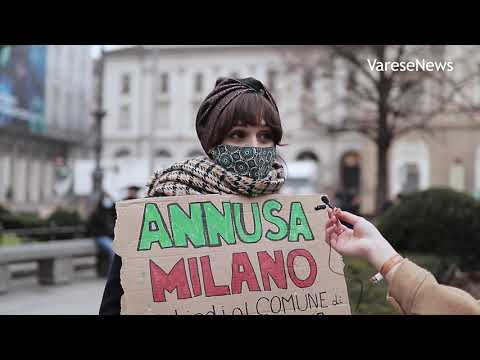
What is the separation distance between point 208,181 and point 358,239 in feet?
1.56

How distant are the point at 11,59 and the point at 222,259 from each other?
31.7 metres

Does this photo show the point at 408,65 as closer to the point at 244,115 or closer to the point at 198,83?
the point at 244,115

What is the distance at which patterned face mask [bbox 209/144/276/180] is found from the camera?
1599 millimetres

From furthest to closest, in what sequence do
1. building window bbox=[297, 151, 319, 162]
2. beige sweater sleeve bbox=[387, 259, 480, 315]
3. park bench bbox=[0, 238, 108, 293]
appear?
1. building window bbox=[297, 151, 319, 162]
2. park bench bbox=[0, 238, 108, 293]
3. beige sweater sleeve bbox=[387, 259, 480, 315]

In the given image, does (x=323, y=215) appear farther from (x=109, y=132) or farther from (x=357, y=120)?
(x=109, y=132)

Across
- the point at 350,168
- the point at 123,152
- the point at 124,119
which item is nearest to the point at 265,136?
the point at 124,119

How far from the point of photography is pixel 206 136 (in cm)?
172

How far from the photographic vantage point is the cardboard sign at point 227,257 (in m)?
1.55

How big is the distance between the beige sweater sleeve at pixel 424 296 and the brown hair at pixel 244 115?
2.06ft

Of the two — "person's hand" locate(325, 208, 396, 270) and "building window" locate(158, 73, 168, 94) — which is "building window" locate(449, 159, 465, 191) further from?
"person's hand" locate(325, 208, 396, 270)

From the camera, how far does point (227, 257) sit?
1589 millimetres

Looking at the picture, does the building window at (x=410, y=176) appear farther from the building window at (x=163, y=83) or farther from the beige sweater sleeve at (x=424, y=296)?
the beige sweater sleeve at (x=424, y=296)

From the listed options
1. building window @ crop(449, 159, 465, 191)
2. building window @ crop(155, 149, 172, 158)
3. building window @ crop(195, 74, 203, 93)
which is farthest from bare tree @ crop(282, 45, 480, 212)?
building window @ crop(155, 149, 172, 158)

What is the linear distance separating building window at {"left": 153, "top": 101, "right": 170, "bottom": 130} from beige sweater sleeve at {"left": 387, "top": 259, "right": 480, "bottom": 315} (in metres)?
33.3
